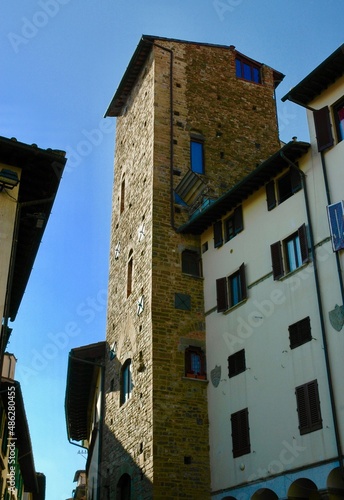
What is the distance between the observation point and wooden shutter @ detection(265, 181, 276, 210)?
61.5ft

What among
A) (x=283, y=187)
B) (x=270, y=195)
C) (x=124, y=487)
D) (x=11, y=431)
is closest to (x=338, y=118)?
(x=283, y=187)

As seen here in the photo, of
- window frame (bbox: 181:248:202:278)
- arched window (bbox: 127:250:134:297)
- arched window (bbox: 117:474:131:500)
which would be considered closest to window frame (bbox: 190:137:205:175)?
window frame (bbox: 181:248:202:278)

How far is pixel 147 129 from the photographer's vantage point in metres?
25.2

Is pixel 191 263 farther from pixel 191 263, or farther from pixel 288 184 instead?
pixel 288 184

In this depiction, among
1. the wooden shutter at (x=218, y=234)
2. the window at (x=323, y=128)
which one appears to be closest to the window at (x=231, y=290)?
the wooden shutter at (x=218, y=234)

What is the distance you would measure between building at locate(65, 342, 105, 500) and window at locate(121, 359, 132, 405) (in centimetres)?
260

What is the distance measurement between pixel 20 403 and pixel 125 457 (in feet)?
14.9

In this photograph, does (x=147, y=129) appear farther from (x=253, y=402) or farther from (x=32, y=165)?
(x=253, y=402)

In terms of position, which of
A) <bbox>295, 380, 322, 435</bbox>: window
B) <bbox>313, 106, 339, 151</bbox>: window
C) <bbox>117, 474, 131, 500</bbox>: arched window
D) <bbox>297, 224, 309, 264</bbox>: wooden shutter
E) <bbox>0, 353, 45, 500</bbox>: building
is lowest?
<bbox>117, 474, 131, 500</bbox>: arched window

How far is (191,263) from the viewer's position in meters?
22.2

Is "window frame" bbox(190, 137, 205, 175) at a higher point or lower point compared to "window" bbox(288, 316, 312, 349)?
higher

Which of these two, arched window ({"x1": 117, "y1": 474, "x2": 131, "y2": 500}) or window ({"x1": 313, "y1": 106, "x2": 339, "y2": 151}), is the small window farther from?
arched window ({"x1": 117, "y1": 474, "x2": 131, "y2": 500})

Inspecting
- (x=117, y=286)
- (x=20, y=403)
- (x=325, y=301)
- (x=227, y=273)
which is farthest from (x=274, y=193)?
(x=20, y=403)

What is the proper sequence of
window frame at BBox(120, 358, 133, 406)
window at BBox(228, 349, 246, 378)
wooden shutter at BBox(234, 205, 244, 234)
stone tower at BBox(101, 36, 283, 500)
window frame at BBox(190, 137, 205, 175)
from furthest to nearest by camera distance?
window frame at BBox(190, 137, 205, 175), window frame at BBox(120, 358, 133, 406), wooden shutter at BBox(234, 205, 244, 234), stone tower at BBox(101, 36, 283, 500), window at BBox(228, 349, 246, 378)
